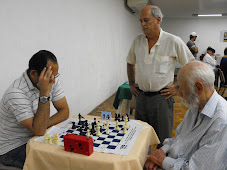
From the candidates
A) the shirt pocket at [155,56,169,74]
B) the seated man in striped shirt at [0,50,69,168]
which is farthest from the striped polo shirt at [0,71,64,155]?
the shirt pocket at [155,56,169,74]

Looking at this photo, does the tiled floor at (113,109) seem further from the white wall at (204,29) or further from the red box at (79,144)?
the white wall at (204,29)

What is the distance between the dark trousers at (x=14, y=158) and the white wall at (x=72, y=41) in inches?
31.9

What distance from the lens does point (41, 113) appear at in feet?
4.67

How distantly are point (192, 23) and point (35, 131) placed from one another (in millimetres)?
10844

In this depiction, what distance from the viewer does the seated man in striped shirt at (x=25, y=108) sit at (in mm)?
1407

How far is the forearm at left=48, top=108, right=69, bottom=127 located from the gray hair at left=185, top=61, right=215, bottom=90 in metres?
1.08

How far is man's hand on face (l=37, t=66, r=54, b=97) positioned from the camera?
4.67ft

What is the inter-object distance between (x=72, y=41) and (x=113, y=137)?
233cm

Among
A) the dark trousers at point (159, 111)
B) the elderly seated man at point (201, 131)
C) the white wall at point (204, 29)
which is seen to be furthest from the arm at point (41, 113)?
the white wall at point (204, 29)

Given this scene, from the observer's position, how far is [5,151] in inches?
58.2

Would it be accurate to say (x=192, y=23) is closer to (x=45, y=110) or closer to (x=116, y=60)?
(x=116, y=60)

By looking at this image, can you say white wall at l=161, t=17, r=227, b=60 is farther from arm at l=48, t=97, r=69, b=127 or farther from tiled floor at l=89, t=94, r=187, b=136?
arm at l=48, t=97, r=69, b=127

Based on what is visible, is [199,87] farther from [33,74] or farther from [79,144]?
[33,74]

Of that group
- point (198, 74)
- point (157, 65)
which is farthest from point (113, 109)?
point (198, 74)
